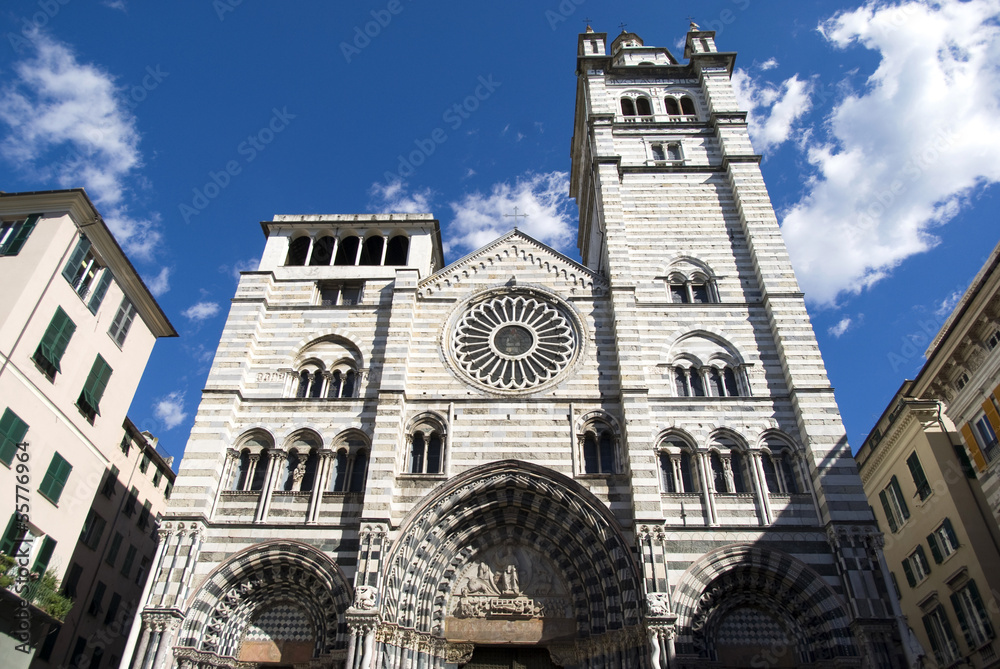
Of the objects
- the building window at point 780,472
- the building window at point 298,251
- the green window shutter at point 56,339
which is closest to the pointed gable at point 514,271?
the building window at point 298,251

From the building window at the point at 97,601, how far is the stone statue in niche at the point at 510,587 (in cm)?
1186

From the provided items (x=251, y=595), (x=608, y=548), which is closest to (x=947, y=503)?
(x=608, y=548)

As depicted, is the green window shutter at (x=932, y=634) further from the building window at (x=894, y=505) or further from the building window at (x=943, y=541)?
the building window at (x=894, y=505)

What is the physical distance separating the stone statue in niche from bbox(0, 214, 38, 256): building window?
12846 millimetres

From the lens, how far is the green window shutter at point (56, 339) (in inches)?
604

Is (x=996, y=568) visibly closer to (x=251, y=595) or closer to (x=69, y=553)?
(x=251, y=595)

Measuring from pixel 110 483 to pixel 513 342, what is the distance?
1326 centimetres

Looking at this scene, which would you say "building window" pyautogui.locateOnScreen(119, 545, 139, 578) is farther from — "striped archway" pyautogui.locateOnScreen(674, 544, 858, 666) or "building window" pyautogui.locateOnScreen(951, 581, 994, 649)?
"building window" pyautogui.locateOnScreen(951, 581, 994, 649)

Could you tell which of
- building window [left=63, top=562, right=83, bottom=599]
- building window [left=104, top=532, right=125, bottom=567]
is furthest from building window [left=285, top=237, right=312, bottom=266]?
building window [left=63, top=562, right=83, bottom=599]

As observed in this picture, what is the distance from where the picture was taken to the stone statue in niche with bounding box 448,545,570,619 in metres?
16.5

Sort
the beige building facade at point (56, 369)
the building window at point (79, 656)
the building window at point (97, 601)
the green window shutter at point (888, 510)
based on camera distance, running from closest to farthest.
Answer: the beige building facade at point (56, 369), the building window at point (79, 656), the building window at point (97, 601), the green window shutter at point (888, 510)

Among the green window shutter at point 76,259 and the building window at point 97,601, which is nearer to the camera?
the green window shutter at point 76,259

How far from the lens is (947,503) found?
63.7ft

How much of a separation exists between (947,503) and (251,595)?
737 inches
